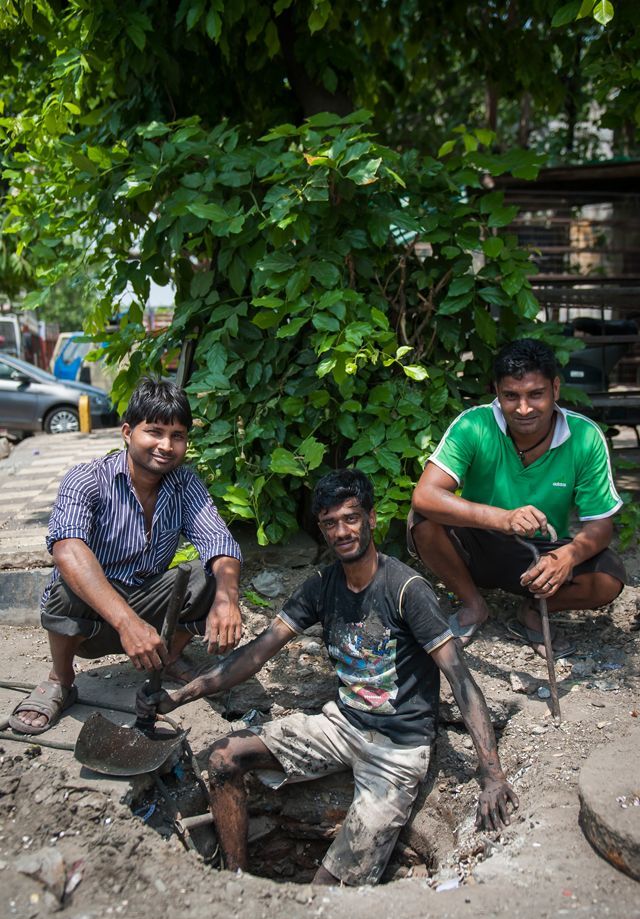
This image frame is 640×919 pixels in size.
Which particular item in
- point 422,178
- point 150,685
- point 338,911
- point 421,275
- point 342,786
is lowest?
point 342,786

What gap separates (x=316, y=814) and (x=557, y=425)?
1.81 meters

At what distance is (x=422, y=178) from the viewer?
419 cm

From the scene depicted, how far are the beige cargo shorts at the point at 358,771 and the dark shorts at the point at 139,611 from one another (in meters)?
0.50

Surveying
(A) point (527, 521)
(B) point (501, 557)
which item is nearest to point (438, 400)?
(B) point (501, 557)

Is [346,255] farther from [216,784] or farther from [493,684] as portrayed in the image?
[216,784]

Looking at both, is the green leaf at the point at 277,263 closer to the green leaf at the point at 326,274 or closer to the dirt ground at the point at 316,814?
the green leaf at the point at 326,274

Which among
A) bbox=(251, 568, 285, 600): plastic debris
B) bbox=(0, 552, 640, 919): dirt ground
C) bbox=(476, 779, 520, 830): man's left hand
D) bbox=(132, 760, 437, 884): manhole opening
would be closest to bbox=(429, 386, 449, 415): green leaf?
bbox=(0, 552, 640, 919): dirt ground

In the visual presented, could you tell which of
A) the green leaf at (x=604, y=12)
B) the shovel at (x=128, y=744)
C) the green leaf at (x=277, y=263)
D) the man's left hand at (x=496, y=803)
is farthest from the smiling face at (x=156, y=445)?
the green leaf at (x=604, y=12)

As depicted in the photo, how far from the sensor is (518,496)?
3.48 meters

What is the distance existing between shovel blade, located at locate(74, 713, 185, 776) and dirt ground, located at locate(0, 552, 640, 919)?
73mm

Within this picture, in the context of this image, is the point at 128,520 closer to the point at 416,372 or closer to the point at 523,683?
the point at 416,372

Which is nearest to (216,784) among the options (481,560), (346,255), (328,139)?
(481,560)

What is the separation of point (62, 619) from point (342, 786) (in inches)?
49.6

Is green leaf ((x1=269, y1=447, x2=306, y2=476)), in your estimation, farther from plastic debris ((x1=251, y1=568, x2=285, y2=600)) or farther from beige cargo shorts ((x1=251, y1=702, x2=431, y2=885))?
beige cargo shorts ((x1=251, y1=702, x2=431, y2=885))
